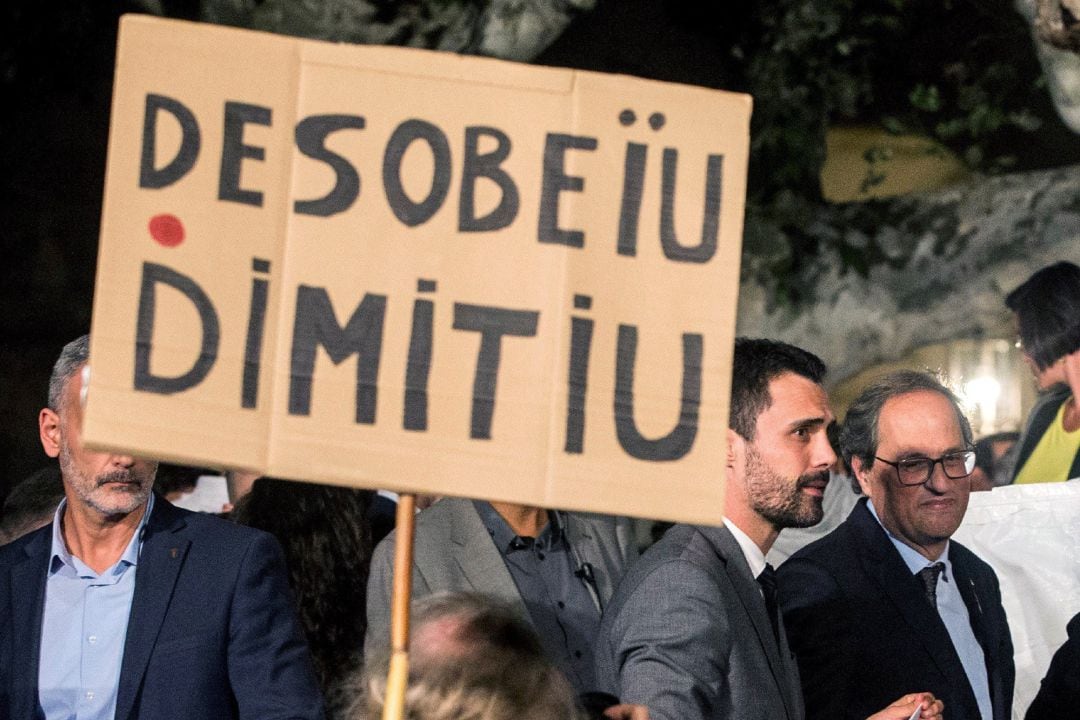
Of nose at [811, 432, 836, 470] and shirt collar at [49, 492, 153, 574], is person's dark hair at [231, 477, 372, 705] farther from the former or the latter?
nose at [811, 432, 836, 470]

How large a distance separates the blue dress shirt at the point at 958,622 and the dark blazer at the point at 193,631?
4.89 ft

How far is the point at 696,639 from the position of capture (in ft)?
10.2

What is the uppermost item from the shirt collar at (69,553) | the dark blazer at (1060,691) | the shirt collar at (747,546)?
the shirt collar at (747,546)

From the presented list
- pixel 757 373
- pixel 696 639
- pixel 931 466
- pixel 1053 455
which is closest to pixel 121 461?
pixel 696 639

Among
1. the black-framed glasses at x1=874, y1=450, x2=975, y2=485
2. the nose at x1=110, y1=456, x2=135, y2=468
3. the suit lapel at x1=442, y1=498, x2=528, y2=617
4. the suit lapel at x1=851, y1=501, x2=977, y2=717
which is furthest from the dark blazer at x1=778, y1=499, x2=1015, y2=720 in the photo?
the nose at x1=110, y1=456, x2=135, y2=468

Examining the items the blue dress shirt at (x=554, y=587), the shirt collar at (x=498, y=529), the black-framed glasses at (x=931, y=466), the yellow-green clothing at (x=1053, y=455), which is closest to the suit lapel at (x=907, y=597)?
the black-framed glasses at (x=931, y=466)

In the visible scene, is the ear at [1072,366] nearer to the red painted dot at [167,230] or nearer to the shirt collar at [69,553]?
the shirt collar at [69,553]

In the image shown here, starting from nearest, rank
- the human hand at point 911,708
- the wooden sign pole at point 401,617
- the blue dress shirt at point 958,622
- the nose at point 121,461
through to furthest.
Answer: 1. the wooden sign pole at point 401,617
2. the nose at point 121,461
3. the human hand at point 911,708
4. the blue dress shirt at point 958,622

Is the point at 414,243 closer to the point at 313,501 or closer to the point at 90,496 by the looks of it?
the point at 90,496

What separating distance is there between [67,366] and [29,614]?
50 centimetres

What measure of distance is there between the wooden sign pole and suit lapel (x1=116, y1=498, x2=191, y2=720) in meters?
0.89

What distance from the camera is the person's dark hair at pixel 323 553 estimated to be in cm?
436

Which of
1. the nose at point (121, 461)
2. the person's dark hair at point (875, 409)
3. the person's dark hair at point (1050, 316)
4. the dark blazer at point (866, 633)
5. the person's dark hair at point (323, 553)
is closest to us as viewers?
the nose at point (121, 461)

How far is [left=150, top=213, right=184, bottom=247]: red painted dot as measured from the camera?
2.38m
